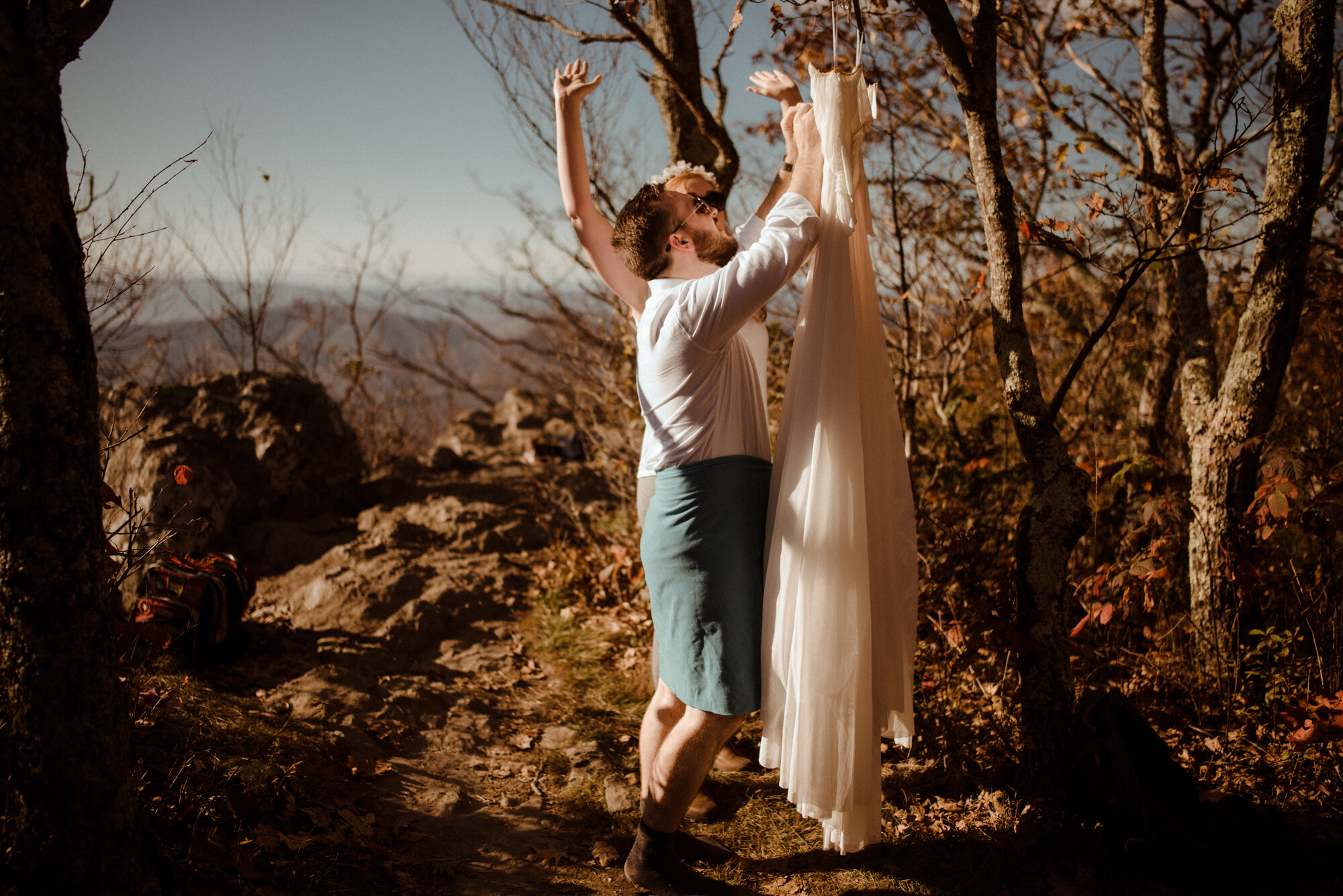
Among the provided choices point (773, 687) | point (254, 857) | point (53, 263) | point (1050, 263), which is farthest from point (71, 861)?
point (1050, 263)

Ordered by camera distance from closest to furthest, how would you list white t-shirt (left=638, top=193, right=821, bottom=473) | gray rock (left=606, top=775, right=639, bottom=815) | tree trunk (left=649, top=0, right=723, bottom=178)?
white t-shirt (left=638, top=193, right=821, bottom=473) → gray rock (left=606, top=775, right=639, bottom=815) → tree trunk (left=649, top=0, right=723, bottom=178)

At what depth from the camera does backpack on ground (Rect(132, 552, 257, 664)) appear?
344 centimetres

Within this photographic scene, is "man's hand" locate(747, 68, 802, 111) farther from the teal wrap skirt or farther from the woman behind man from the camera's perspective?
the teal wrap skirt

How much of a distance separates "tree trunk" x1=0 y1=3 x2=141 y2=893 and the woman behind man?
4.11ft

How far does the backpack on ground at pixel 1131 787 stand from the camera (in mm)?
2197

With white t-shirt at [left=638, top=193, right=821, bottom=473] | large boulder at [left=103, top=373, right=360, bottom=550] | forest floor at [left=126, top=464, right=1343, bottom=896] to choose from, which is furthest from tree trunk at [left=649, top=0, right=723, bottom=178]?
large boulder at [left=103, top=373, right=360, bottom=550]

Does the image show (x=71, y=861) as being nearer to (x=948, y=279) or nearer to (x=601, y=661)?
(x=601, y=661)

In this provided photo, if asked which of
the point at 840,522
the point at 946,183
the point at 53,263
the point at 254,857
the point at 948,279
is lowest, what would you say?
the point at 254,857

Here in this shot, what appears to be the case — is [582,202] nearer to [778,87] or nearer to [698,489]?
[778,87]

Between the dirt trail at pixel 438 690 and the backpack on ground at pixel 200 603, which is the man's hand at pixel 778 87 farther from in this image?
the backpack on ground at pixel 200 603

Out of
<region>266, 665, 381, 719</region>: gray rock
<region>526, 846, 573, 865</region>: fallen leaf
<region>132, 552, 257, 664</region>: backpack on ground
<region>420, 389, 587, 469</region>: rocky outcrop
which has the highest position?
<region>420, 389, 587, 469</region>: rocky outcrop

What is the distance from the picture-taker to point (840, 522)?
6.76ft

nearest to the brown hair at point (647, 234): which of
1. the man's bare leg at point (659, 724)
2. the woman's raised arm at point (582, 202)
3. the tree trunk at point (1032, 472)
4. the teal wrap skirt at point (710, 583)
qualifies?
the woman's raised arm at point (582, 202)

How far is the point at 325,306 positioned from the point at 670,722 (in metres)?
11.3
